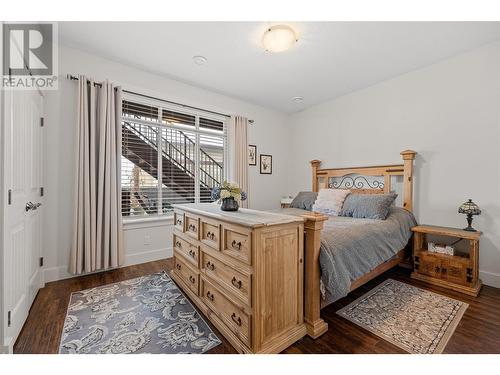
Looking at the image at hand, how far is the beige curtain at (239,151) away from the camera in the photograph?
3.88 metres

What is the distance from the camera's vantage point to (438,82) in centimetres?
272

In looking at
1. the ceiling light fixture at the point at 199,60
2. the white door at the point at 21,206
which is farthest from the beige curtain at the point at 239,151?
the white door at the point at 21,206

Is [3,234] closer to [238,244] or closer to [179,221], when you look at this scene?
[179,221]

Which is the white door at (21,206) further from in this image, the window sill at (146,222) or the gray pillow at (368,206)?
the gray pillow at (368,206)

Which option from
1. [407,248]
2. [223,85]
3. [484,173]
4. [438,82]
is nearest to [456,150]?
[484,173]

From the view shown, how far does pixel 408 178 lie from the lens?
2.91 meters

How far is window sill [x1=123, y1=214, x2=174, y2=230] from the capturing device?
2955 mm

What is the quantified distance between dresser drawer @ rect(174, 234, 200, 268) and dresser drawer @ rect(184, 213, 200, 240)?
0.36ft

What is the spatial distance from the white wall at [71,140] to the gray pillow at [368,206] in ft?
8.13

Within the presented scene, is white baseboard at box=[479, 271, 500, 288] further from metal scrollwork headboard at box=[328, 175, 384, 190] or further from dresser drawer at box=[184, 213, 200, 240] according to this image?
dresser drawer at box=[184, 213, 200, 240]

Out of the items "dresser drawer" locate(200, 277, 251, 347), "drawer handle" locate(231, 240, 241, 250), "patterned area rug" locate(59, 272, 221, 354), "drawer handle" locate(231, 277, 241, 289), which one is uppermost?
"drawer handle" locate(231, 240, 241, 250)

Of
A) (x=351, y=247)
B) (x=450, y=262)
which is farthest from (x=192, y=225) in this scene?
(x=450, y=262)

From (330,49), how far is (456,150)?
6.41 ft

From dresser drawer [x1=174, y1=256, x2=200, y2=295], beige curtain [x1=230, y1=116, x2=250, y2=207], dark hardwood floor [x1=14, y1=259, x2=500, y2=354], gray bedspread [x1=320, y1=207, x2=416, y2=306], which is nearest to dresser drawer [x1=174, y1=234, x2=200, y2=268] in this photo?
dresser drawer [x1=174, y1=256, x2=200, y2=295]
